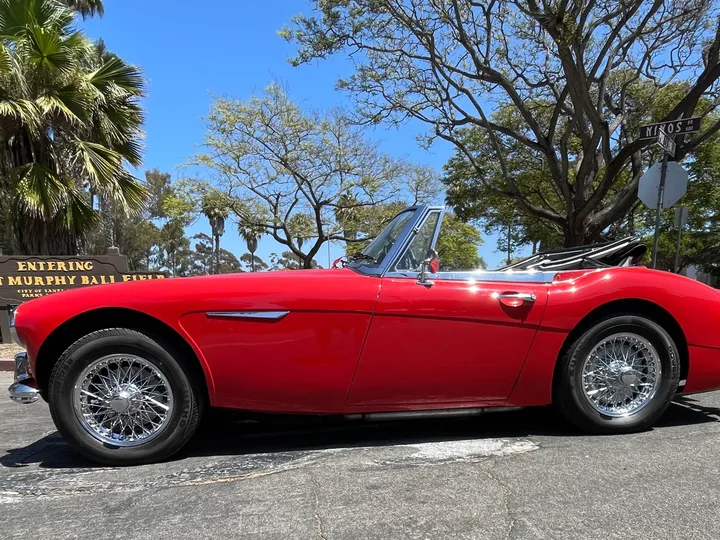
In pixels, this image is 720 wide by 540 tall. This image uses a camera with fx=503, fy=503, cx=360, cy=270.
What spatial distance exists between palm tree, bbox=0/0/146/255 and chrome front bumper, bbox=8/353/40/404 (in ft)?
22.2

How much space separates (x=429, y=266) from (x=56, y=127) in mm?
8662

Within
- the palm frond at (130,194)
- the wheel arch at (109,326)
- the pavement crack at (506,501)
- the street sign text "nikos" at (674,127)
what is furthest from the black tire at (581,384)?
the palm frond at (130,194)

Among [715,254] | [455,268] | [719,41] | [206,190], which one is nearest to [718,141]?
[719,41]

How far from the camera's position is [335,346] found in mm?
2789

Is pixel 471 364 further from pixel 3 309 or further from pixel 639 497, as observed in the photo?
pixel 3 309

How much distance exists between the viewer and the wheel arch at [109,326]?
2783 millimetres

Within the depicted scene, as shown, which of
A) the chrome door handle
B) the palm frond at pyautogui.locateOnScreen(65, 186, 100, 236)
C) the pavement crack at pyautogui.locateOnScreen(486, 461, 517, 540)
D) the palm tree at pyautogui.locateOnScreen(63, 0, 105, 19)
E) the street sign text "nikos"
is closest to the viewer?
the pavement crack at pyautogui.locateOnScreen(486, 461, 517, 540)

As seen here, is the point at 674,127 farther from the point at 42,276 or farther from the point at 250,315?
the point at 42,276

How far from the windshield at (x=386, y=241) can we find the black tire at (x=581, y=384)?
1.25m

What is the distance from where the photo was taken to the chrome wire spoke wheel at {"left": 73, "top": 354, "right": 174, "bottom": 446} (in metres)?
2.75

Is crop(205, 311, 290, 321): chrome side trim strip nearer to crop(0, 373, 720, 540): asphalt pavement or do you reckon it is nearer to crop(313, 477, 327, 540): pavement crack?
crop(0, 373, 720, 540): asphalt pavement

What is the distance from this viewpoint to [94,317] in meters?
2.81

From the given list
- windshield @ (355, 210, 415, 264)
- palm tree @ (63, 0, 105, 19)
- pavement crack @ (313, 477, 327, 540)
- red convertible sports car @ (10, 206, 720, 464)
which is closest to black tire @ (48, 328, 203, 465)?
red convertible sports car @ (10, 206, 720, 464)

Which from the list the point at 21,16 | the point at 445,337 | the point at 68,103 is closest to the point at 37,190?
the point at 68,103
